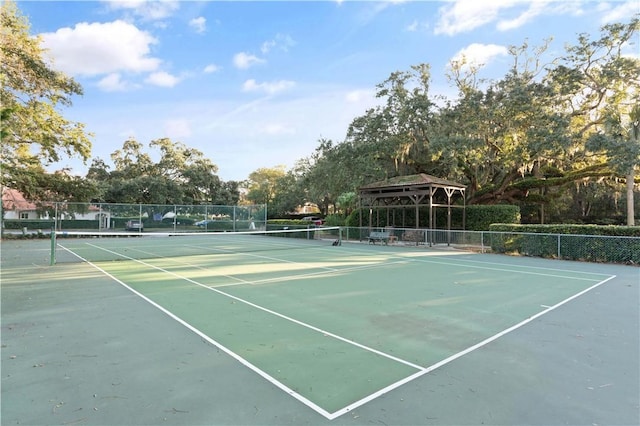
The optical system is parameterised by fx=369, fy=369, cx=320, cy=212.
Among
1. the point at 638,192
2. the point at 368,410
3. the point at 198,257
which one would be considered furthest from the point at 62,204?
the point at 638,192

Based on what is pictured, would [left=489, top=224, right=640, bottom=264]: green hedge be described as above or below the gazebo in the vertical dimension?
below

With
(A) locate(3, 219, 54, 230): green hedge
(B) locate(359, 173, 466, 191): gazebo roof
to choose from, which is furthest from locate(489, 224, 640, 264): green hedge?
(A) locate(3, 219, 54, 230): green hedge

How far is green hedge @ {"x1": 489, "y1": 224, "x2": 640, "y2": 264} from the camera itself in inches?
569

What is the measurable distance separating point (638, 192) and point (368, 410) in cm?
3668

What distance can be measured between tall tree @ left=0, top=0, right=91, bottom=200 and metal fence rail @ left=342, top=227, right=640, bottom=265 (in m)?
22.1

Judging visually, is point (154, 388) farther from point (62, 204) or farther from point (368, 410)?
point (62, 204)

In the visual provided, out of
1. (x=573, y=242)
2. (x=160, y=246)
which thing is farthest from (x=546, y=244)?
(x=160, y=246)

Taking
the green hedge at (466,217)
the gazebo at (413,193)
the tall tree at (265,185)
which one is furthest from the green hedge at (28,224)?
the tall tree at (265,185)

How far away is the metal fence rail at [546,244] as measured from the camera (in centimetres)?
1449

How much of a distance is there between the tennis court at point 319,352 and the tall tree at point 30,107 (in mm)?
14421

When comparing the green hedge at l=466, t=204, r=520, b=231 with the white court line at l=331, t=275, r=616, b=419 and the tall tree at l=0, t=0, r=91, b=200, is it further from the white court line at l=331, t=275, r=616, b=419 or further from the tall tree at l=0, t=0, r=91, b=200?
the tall tree at l=0, t=0, r=91, b=200

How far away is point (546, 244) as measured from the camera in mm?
16531

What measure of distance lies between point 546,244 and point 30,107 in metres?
28.2

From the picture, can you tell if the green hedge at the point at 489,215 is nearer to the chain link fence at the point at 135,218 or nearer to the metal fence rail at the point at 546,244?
the metal fence rail at the point at 546,244
